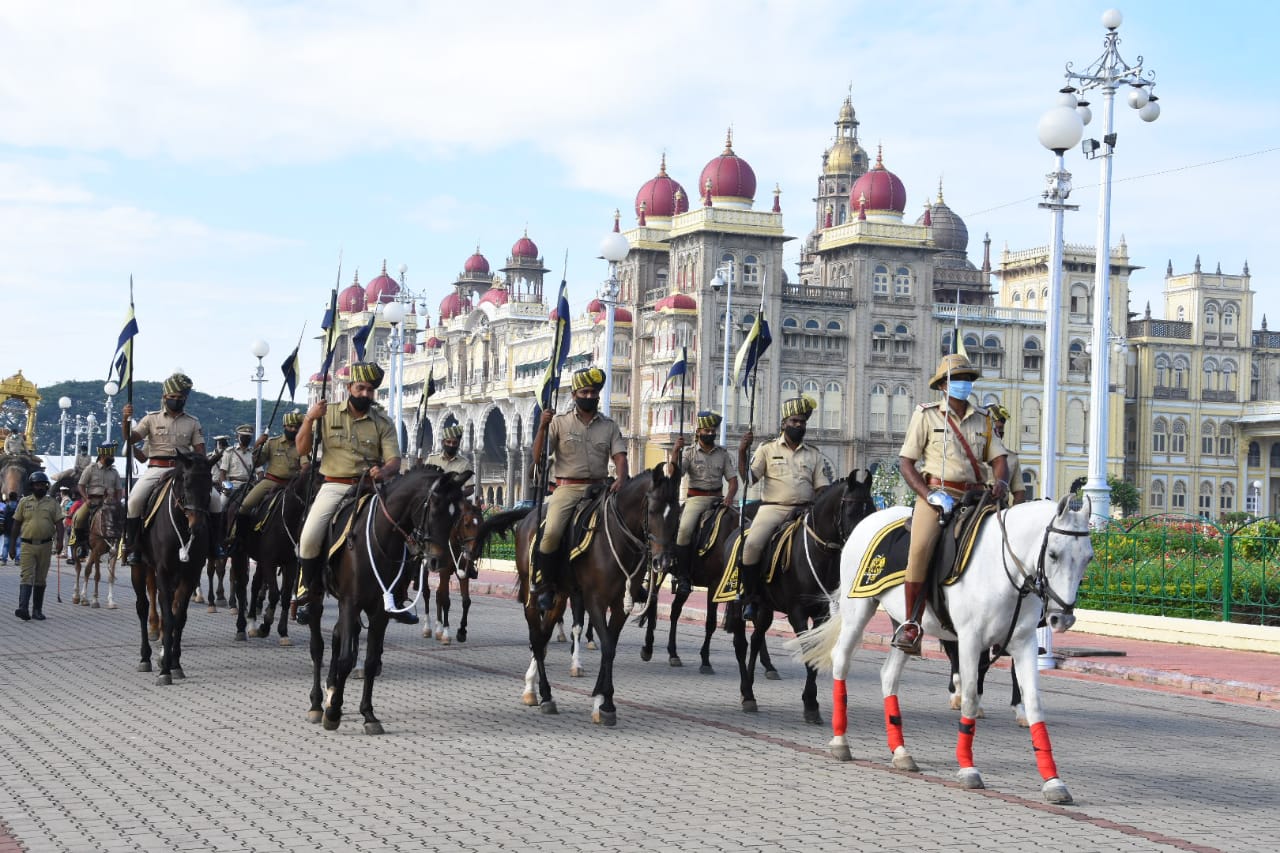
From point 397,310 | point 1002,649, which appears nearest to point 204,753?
point 1002,649

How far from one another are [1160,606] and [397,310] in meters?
19.8

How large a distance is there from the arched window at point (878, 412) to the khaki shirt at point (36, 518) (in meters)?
69.0

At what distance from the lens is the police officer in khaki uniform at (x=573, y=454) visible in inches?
466

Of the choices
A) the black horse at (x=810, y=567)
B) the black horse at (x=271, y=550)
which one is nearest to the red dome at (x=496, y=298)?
the black horse at (x=271, y=550)

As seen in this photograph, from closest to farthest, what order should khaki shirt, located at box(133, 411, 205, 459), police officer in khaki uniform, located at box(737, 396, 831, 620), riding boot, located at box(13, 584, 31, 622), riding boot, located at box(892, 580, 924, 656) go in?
riding boot, located at box(892, 580, 924, 656) < police officer in khaki uniform, located at box(737, 396, 831, 620) < khaki shirt, located at box(133, 411, 205, 459) < riding boot, located at box(13, 584, 31, 622)

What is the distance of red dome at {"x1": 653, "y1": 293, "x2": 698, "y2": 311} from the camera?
265 ft

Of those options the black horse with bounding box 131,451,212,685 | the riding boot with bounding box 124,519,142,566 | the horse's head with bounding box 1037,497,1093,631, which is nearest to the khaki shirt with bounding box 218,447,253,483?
the riding boot with bounding box 124,519,142,566

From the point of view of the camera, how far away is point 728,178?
8375cm

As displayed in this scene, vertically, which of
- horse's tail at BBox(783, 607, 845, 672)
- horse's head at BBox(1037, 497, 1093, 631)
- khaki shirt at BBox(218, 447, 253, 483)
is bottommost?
horse's tail at BBox(783, 607, 845, 672)

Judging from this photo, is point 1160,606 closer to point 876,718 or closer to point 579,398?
point 876,718

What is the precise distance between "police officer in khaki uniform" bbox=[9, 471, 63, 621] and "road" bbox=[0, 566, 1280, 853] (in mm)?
4962

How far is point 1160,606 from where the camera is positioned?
20062 mm

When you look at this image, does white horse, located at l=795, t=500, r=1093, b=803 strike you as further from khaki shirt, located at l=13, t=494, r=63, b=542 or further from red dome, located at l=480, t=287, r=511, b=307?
red dome, located at l=480, t=287, r=511, b=307

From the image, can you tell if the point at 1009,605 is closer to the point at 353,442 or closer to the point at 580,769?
the point at 580,769
